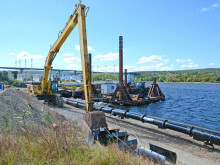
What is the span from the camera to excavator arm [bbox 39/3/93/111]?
446 inches

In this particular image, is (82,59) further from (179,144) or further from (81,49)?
(179,144)

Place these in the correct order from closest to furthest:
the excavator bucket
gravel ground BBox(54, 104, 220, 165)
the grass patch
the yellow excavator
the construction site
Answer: the grass patch, the construction site, gravel ground BBox(54, 104, 220, 165), the excavator bucket, the yellow excavator

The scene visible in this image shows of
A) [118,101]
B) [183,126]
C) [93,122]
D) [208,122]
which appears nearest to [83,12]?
[93,122]

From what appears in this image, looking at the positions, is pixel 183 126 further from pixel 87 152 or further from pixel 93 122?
pixel 87 152

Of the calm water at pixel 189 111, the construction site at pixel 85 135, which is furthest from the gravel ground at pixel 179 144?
the calm water at pixel 189 111

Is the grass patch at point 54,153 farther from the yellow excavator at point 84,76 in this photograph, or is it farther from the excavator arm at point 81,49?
the excavator arm at point 81,49

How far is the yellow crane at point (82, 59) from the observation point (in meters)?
11.4

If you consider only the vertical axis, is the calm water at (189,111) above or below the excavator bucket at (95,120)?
below

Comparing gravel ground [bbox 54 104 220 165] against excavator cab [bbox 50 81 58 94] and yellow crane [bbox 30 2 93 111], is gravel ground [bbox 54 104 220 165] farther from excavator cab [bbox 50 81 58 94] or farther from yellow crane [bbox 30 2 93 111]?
excavator cab [bbox 50 81 58 94]

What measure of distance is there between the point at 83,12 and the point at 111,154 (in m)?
10.4

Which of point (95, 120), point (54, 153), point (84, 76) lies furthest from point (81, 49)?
point (54, 153)

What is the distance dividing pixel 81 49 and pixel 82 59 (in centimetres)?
73

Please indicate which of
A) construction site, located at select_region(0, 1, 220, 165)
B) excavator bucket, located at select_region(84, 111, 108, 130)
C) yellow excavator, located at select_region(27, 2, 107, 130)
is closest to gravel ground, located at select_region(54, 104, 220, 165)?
construction site, located at select_region(0, 1, 220, 165)

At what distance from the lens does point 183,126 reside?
36.2 feet
